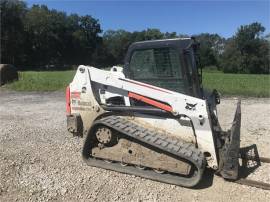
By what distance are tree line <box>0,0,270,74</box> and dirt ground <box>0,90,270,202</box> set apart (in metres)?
44.3

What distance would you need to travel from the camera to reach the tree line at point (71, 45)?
180ft

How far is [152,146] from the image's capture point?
537 cm

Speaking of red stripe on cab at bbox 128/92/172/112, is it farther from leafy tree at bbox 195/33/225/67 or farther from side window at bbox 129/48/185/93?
leafy tree at bbox 195/33/225/67

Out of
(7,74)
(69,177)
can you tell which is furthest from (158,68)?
(7,74)

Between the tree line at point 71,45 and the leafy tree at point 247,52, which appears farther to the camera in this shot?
the leafy tree at point 247,52

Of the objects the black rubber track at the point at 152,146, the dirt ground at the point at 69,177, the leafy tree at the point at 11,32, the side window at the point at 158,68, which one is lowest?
the dirt ground at the point at 69,177

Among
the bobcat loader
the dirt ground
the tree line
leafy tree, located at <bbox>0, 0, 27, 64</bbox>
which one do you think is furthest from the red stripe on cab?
leafy tree, located at <bbox>0, 0, 27, 64</bbox>

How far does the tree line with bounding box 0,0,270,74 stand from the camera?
180 feet

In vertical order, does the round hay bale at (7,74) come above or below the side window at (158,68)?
below

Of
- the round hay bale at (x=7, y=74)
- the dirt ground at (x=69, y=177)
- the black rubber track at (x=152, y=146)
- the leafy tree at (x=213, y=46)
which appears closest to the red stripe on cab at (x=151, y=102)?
the black rubber track at (x=152, y=146)

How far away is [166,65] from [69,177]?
7.61 feet

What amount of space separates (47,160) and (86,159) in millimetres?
797

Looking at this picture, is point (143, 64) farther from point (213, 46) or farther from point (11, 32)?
point (213, 46)

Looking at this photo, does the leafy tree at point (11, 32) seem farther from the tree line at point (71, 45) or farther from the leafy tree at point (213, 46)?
the leafy tree at point (213, 46)
